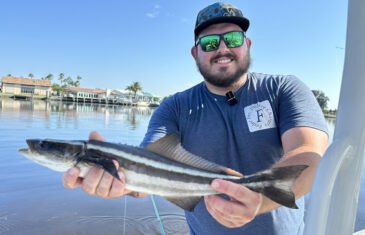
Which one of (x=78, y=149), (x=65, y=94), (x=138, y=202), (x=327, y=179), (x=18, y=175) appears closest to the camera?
(x=327, y=179)

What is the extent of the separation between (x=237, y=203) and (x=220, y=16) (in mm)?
2035

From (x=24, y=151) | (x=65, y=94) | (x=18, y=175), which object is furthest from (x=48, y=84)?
(x=24, y=151)

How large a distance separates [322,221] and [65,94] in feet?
417

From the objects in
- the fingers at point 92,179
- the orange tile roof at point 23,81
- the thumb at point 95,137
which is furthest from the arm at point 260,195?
the orange tile roof at point 23,81

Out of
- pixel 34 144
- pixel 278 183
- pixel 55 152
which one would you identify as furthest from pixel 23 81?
pixel 278 183

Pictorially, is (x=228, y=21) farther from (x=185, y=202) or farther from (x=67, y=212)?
(x=67, y=212)

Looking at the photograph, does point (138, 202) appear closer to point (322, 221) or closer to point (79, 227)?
point (79, 227)

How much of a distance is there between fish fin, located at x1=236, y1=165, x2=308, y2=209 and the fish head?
1246 millimetres

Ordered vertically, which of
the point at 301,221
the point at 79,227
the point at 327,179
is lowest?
the point at 79,227

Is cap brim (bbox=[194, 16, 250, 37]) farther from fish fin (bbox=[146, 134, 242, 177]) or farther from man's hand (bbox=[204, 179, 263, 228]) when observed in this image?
man's hand (bbox=[204, 179, 263, 228])

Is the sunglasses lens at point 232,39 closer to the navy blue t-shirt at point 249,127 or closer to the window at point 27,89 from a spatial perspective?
the navy blue t-shirt at point 249,127

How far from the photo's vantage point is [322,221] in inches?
52.2

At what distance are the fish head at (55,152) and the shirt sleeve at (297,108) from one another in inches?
70.3

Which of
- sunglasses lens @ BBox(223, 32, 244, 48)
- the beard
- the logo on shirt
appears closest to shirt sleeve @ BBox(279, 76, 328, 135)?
the logo on shirt
